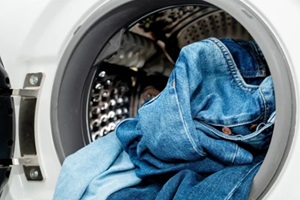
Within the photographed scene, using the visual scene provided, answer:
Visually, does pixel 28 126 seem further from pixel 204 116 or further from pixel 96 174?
pixel 204 116

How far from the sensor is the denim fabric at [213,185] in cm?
61

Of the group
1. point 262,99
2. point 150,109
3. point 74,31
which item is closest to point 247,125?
point 262,99

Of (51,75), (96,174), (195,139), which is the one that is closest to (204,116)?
(195,139)

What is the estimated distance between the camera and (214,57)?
2.39 ft

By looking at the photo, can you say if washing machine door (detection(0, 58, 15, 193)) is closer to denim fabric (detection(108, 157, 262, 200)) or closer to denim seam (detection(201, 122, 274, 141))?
denim fabric (detection(108, 157, 262, 200))

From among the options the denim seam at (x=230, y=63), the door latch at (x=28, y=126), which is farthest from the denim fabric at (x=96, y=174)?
the denim seam at (x=230, y=63)

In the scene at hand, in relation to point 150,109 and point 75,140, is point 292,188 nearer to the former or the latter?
point 150,109

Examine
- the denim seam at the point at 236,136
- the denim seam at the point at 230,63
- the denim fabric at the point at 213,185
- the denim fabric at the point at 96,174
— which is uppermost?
the denim seam at the point at 230,63

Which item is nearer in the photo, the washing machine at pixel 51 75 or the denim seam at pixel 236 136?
the denim seam at pixel 236 136

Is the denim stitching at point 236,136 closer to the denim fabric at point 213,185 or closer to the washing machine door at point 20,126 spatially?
the denim fabric at point 213,185

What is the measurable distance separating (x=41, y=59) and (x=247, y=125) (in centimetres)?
41

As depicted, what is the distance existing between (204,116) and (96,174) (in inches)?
8.3

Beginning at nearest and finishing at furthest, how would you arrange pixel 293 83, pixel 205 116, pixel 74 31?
pixel 293 83
pixel 205 116
pixel 74 31

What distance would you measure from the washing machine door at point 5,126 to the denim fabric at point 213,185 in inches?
10.6
